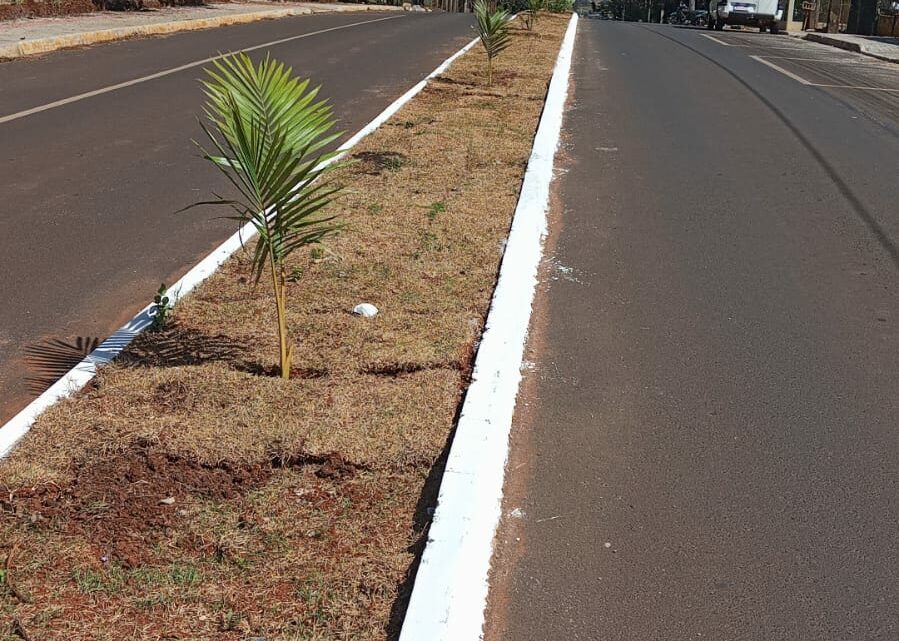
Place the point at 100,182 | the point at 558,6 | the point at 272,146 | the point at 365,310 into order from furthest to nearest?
the point at 558,6 → the point at 100,182 → the point at 365,310 → the point at 272,146

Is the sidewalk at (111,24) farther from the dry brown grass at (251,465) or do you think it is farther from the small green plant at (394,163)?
the dry brown grass at (251,465)

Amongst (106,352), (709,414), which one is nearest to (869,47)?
(709,414)

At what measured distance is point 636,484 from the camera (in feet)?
12.4

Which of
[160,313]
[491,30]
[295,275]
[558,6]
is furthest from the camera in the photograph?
[558,6]

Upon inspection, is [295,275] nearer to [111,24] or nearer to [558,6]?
[111,24]

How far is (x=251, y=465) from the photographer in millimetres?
3729

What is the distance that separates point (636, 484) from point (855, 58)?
23.3 meters

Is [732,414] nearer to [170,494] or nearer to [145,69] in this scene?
[170,494]

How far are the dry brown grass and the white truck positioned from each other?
3370 centimetres


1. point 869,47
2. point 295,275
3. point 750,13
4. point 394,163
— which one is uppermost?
point 750,13

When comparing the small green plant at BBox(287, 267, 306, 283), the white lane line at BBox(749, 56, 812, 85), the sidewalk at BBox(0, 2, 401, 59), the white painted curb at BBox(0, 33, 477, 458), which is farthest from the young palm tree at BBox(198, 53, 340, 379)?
the white lane line at BBox(749, 56, 812, 85)

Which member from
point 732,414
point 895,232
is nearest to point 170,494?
point 732,414

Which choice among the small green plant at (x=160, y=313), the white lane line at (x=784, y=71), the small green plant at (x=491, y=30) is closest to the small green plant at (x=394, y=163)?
the small green plant at (x=160, y=313)

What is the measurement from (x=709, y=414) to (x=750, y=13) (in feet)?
116
